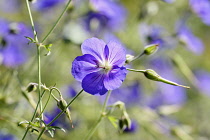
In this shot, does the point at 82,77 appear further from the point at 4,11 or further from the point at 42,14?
the point at 4,11

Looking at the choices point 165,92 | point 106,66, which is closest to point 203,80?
point 165,92

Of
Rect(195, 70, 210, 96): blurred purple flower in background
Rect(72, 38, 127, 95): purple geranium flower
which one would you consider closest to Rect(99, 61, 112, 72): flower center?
Rect(72, 38, 127, 95): purple geranium flower

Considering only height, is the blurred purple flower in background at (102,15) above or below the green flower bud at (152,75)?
above

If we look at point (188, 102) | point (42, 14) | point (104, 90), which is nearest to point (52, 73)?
point (42, 14)

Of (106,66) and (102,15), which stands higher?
(102,15)

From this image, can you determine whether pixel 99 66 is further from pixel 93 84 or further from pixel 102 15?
pixel 102 15

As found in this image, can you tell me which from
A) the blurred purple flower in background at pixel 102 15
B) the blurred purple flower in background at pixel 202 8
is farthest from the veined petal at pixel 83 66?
the blurred purple flower in background at pixel 202 8

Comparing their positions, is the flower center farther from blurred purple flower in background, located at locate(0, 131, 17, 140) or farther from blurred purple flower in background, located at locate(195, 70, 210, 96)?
blurred purple flower in background, located at locate(195, 70, 210, 96)

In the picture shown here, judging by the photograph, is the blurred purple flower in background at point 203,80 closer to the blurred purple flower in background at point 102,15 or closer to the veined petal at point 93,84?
the blurred purple flower in background at point 102,15
